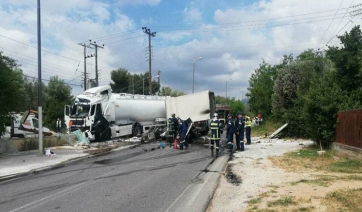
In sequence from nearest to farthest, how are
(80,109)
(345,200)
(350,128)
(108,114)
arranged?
(345,200)
(350,128)
(80,109)
(108,114)

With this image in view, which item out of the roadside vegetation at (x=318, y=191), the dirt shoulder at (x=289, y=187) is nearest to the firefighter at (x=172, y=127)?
the dirt shoulder at (x=289, y=187)

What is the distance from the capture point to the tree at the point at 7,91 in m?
15.7

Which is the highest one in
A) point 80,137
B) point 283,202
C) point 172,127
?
point 172,127

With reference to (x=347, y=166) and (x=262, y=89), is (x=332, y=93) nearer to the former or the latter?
(x=347, y=166)

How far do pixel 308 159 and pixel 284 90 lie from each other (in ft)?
41.6

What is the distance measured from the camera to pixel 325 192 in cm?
703

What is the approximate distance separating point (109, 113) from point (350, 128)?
16279mm

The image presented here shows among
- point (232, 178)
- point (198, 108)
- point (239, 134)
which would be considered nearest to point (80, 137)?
point (198, 108)

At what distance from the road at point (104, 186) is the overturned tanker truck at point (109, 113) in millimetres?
10037

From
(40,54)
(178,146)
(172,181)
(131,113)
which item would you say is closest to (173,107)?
(131,113)

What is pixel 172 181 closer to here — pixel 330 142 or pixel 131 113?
pixel 330 142

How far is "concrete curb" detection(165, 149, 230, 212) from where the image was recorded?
6.91 m

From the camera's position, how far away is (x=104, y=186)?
8.93 metres

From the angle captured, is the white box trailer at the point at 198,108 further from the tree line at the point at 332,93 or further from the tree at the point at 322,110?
the tree at the point at 322,110
